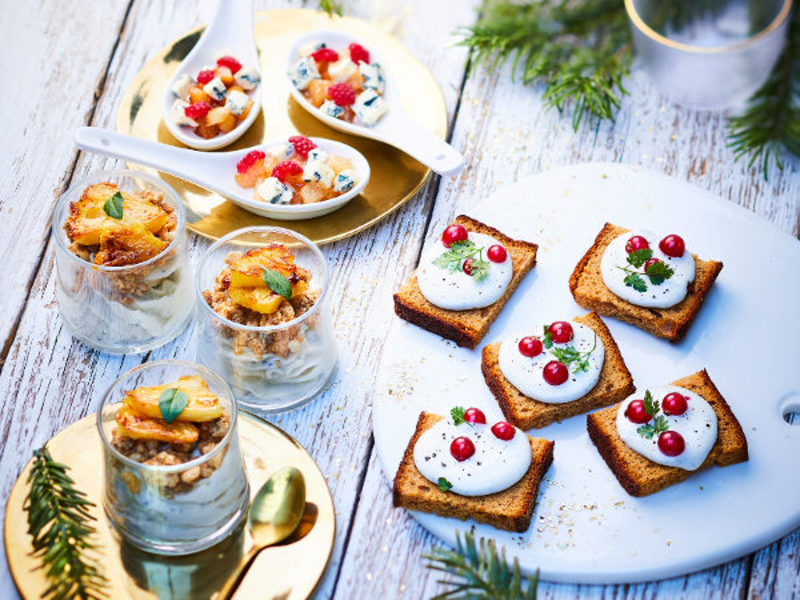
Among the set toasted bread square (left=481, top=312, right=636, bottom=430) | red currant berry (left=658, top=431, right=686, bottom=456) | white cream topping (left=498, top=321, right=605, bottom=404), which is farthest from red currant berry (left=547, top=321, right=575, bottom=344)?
red currant berry (left=658, top=431, right=686, bottom=456)

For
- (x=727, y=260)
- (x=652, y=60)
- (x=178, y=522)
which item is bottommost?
(x=178, y=522)

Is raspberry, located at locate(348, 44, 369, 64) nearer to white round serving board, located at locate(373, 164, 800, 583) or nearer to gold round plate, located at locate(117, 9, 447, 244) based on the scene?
gold round plate, located at locate(117, 9, 447, 244)

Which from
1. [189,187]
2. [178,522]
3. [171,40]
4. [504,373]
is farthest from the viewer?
[171,40]

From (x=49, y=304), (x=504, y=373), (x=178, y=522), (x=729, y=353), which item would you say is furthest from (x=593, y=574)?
(x=49, y=304)

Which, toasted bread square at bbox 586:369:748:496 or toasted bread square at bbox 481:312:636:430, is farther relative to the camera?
toasted bread square at bbox 481:312:636:430

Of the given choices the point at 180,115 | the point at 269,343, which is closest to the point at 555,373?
the point at 269,343

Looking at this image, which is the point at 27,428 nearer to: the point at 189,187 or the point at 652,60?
the point at 189,187
